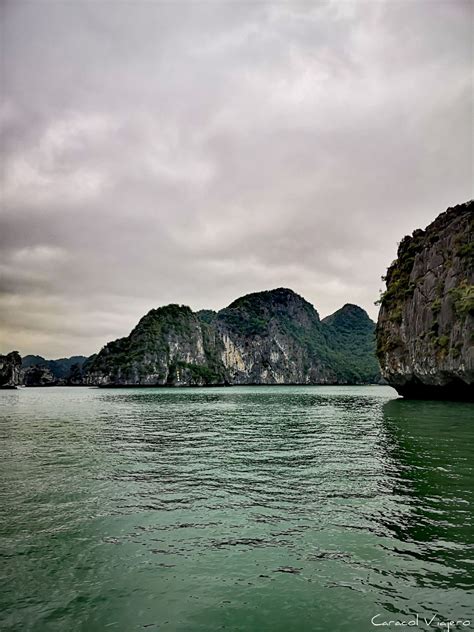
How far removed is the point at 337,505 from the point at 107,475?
7840 millimetres

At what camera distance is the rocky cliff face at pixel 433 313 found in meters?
49.8

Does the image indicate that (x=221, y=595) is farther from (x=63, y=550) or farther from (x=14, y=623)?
(x=63, y=550)

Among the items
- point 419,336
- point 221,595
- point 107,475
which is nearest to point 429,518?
point 221,595

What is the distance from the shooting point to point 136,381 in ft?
604

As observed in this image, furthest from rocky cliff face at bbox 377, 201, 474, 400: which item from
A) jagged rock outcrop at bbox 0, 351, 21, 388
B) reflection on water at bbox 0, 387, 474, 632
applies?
jagged rock outcrop at bbox 0, 351, 21, 388

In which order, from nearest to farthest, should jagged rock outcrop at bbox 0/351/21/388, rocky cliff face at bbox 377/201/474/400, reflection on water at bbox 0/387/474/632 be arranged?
1. reflection on water at bbox 0/387/474/632
2. rocky cliff face at bbox 377/201/474/400
3. jagged rock outcrop at bbox 0/351/21/388

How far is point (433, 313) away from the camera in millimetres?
56281

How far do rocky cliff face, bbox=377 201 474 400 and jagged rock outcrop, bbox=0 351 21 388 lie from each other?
431 ft

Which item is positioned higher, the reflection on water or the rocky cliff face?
the rocky cliff face

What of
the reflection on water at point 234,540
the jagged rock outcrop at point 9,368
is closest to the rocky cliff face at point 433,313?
the reflection on water at point 234,540

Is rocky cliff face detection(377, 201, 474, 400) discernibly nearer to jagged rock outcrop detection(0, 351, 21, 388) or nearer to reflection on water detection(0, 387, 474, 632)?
reflection on water detection(0, 387, 474, 632)

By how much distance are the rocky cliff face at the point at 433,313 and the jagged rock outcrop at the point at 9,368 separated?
431 feet

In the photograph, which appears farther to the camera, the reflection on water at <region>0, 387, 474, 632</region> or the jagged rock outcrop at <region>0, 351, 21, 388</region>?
the jagged rock outcrop at <region>0, 351, 21, 388</region>

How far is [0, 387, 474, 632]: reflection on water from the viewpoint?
596cm
